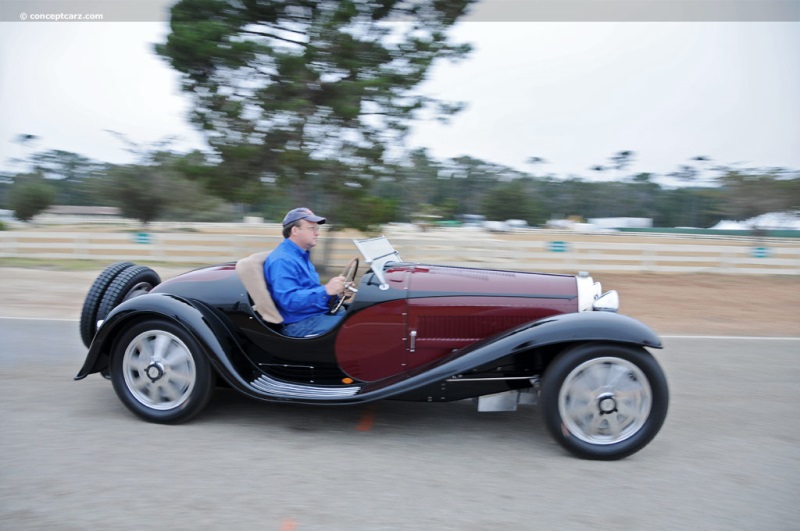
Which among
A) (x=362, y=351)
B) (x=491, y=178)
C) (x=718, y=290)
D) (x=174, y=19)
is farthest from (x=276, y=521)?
(x=491, y=178)

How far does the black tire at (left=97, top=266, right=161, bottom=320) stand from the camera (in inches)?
178

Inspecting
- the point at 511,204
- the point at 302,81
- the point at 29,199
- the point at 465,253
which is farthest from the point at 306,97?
the point at 511,204

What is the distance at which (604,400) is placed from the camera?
360cm

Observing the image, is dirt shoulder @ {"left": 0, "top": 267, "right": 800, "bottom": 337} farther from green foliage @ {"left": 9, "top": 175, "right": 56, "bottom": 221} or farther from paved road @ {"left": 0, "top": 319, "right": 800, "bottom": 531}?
green foliage @ {"left": 9, "top": 175, "right": 56, "bottom": 221}

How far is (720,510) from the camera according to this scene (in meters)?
3.00

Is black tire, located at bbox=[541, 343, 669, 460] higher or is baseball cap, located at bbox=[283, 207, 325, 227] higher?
baseball cap, located at bbox=[283, 207, 325, 227]

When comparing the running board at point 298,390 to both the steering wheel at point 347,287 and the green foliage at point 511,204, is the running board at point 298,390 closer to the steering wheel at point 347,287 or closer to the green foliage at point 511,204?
the steering wheel at point 347,287

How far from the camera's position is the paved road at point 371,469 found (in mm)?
2861

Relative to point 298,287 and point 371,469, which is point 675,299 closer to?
point 298,287

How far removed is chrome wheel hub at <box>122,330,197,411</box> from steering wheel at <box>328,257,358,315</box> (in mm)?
1015

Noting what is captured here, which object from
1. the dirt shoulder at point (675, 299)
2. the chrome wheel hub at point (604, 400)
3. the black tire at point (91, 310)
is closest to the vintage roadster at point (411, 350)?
the chrome wheel hub at point (604, 400)

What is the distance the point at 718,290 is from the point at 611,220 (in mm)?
49873

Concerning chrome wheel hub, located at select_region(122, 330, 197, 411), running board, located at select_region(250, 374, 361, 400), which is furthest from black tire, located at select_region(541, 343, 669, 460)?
chrome wheel hub, located at select_region(122, 330, 197, 411)

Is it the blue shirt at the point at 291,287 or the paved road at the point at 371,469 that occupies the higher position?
the blue shirt at the point at 291,287
